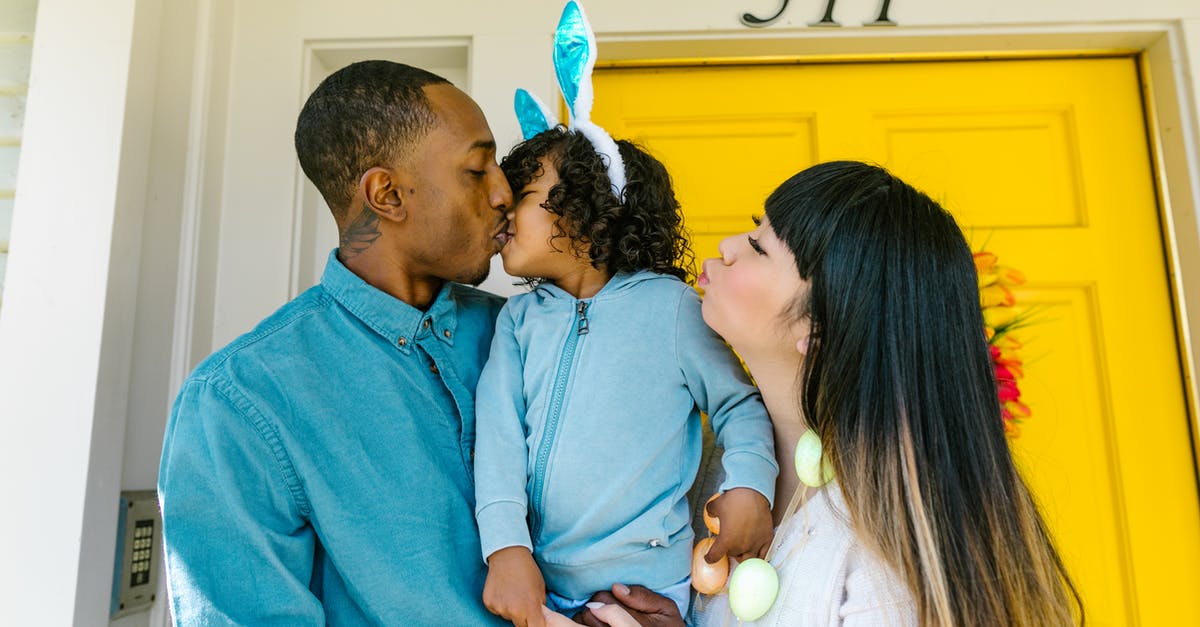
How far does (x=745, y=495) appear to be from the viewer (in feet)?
4.56

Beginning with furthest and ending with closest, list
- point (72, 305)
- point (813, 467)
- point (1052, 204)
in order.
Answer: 1. point (1052, 204)
2. point (72, 305)
3. point (813, 467)

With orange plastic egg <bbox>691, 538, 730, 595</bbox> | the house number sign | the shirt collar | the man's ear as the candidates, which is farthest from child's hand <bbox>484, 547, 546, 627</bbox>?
the house number sign

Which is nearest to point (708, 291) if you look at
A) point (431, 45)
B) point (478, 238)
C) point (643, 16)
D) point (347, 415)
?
point (478, 238)

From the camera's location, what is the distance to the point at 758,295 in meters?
1.38

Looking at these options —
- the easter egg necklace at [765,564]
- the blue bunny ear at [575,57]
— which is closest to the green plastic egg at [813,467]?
the easter egg necklace at [765,564]

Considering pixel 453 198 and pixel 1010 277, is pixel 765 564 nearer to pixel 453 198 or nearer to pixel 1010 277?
pixel 453 198

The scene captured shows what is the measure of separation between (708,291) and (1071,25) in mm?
1492

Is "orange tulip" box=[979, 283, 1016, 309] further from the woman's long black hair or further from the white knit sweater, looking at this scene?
the white knit sweater

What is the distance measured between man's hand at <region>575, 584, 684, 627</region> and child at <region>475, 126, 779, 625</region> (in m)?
0.02

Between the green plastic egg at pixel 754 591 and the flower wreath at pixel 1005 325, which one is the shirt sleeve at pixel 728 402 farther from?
the flower wreath at pixel 1005 325

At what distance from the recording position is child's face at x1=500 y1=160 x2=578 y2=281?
1653mm

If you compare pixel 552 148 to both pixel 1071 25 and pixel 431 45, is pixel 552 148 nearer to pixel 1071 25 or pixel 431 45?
pixel 431 45

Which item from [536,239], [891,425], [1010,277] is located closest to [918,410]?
[891,425]

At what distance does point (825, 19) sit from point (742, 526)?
1.44 metres
